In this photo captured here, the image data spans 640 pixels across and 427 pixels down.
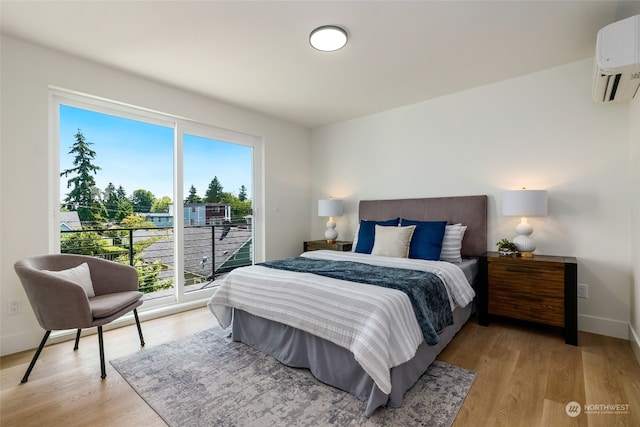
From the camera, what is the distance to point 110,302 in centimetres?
225

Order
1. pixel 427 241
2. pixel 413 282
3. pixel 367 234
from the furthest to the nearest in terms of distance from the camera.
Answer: pixel 367 234 < pixel 427 241 < pixel 413 282

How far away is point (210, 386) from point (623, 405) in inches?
97.3

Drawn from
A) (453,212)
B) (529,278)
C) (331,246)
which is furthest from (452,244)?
(331,246)

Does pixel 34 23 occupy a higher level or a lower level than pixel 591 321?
higher

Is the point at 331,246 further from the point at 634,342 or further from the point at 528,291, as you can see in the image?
the point at 634,342

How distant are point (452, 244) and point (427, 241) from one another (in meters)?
0.28

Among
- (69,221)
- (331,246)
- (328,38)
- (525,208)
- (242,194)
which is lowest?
(331,246)

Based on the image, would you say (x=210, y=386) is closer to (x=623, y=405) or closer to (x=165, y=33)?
(x=623, y=405)

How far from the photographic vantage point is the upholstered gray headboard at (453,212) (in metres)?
3.30

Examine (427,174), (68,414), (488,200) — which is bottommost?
(68,414)

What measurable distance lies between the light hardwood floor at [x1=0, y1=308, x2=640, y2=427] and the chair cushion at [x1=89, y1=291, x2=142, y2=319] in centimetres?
43

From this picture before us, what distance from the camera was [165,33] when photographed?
236 centimetres

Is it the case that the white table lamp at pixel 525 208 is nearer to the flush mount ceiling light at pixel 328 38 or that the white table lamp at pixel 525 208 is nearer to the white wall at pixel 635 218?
the white wall at pixel 635 218

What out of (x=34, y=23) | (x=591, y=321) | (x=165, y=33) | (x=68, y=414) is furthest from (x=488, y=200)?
(x=34, y=23)
